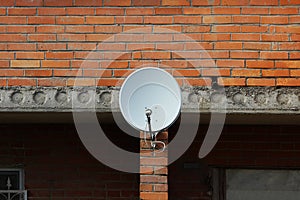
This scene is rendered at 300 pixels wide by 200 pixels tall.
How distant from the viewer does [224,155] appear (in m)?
5.88

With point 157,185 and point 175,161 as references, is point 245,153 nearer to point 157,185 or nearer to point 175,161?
point 175,161

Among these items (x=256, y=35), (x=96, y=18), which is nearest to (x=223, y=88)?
(x=256, y=35)

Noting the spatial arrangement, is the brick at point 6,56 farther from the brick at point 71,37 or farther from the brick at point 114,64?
the brick at point 114,64

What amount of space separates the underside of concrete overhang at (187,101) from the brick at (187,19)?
55 centimetres

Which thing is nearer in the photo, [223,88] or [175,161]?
[223,88]

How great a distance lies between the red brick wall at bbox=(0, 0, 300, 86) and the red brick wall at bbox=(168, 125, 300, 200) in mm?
1136

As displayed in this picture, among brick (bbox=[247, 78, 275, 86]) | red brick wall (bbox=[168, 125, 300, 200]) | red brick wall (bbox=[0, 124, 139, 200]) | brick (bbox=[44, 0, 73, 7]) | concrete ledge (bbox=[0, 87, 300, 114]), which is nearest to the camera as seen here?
concrete ledge (bbox=[0, 87, 300, 114])

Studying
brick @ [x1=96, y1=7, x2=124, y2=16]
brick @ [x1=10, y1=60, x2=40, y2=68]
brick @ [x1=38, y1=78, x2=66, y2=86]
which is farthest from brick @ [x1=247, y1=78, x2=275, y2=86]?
brick @ [x1=10, y1=60, x2=40, y2=68]

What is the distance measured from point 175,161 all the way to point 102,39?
5.42 feet

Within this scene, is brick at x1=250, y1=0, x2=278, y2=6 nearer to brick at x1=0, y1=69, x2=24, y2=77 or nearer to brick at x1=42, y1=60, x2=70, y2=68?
brick at x1=42, y1=60, x2=70, y2=68

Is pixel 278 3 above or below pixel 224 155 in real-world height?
above

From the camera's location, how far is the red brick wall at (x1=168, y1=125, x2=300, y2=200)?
5.82 m

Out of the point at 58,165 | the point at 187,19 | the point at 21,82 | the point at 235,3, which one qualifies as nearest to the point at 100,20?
the point at 187,19

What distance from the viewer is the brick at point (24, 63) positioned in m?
4.88
